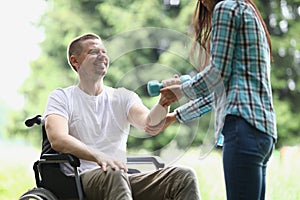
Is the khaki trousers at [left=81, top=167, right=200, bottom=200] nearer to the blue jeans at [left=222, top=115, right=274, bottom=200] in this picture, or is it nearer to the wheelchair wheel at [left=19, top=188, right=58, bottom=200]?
the wheelchair wheel at [left=19, top=188, right=58, bottom=200]

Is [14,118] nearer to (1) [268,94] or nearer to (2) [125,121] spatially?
(2) [125,121]

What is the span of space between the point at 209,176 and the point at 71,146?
7.83ft

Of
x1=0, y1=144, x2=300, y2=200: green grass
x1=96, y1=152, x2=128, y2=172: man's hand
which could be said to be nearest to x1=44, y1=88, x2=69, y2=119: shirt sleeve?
x1=96, y1=152, x2=128, y2=172: man's hand

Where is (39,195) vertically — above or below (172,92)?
below

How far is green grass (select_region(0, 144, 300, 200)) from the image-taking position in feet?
14.4

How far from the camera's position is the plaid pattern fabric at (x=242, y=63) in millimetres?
1914

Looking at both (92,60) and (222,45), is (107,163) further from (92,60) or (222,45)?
(222,45)

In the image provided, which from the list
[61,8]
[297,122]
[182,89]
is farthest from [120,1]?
[182,89]

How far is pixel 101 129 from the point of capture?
254 centimetres

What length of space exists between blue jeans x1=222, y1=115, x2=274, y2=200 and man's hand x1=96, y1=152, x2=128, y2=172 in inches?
20.2

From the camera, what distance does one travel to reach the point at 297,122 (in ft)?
18.5

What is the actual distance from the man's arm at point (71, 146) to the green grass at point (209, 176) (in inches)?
71.9

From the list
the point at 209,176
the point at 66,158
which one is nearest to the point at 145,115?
the point at 66,158

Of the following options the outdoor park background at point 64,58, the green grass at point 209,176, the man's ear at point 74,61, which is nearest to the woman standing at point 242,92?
the man's ear at point 74,61
